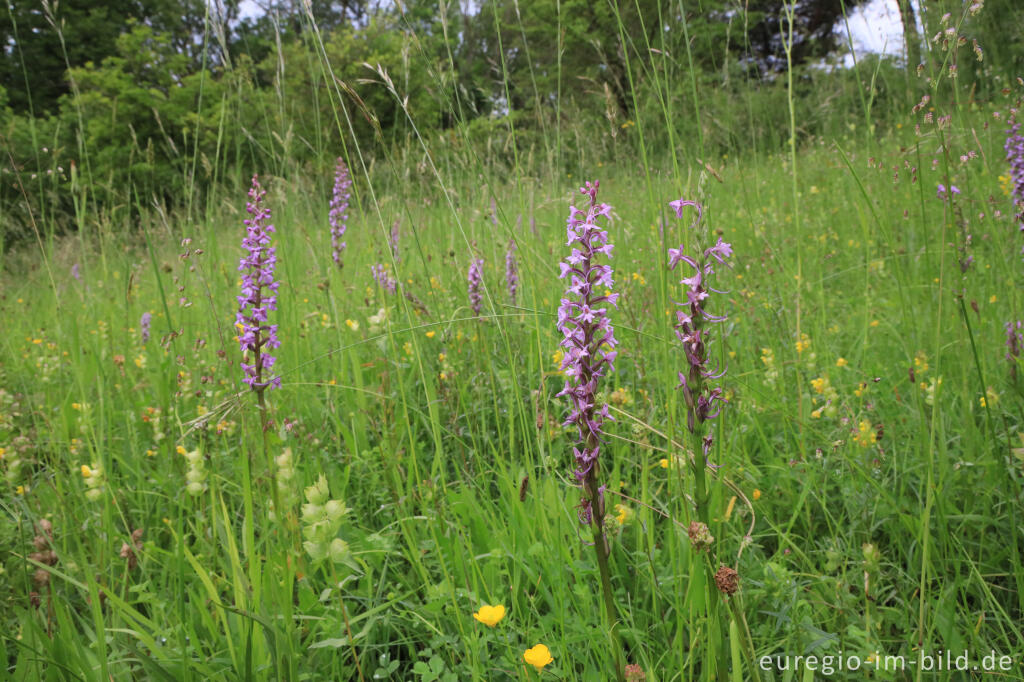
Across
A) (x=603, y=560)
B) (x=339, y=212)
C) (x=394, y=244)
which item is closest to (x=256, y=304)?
(x=394, y=244)

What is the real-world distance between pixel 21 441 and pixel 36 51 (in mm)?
23711

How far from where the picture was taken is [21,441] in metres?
1.56

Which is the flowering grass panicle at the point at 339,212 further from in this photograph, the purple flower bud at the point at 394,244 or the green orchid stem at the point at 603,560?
the green orchid stem at the point at 603,560

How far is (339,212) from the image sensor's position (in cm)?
350

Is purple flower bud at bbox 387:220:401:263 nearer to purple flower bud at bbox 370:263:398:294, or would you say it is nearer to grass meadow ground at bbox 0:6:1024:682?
grass meadow ground at bbox 0:6:1024:682

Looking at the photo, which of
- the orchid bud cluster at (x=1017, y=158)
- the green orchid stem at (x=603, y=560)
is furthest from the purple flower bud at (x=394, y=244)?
the orchid bud cluster at (x=1017, y=158)

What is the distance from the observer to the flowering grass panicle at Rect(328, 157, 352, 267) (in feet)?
11.2

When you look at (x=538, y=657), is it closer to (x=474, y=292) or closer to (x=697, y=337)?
(x=697, y=337)

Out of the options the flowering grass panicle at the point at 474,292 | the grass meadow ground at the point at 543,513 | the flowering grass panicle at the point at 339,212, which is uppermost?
the flowering grass panicle at the point at 339,212

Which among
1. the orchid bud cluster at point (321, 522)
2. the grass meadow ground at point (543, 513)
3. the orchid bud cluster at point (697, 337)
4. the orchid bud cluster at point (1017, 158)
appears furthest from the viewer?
the orchid bud cluster at point (1017, 158)

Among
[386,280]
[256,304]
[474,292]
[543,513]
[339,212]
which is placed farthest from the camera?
[339,212]

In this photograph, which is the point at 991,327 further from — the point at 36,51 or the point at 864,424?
the point at 36,51

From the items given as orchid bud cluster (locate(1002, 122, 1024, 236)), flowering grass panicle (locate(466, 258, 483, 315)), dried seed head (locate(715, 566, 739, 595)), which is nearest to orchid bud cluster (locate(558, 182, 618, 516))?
dried seed head (locate(715, 566, 739, 595))

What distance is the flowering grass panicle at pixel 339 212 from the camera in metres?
3.43
